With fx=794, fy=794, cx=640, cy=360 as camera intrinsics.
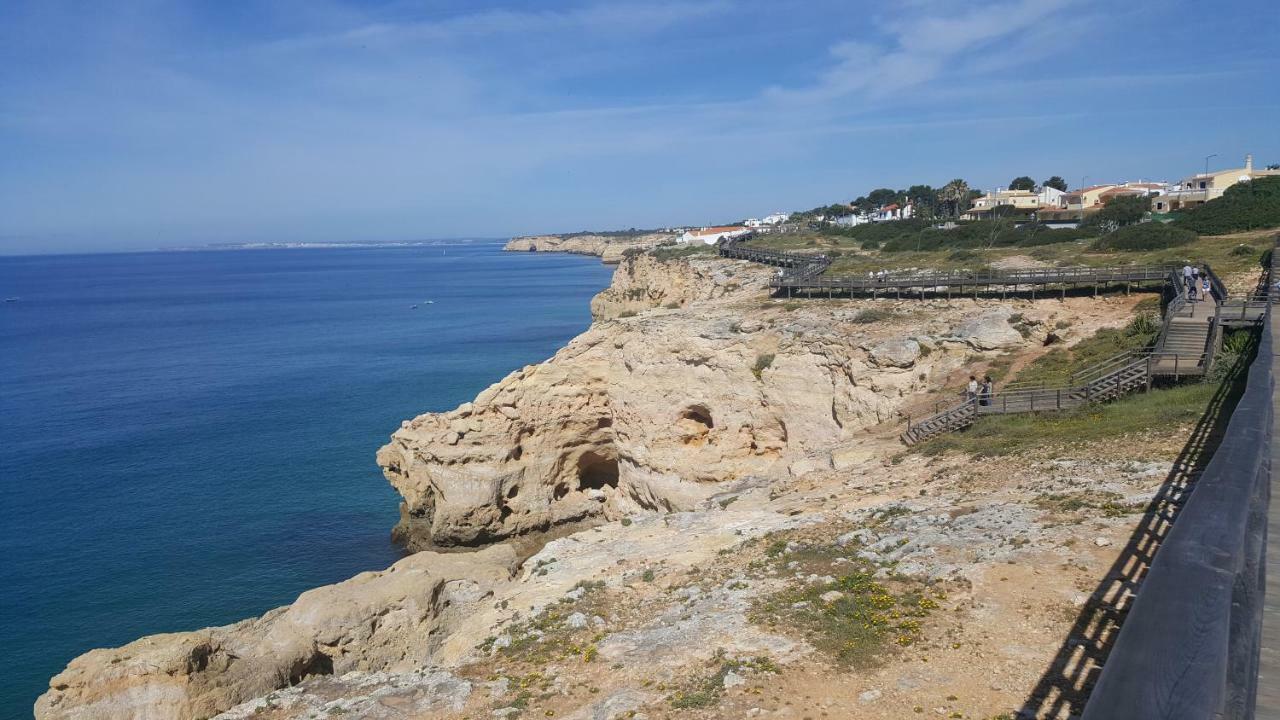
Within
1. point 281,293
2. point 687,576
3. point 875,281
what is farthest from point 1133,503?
point 281,293

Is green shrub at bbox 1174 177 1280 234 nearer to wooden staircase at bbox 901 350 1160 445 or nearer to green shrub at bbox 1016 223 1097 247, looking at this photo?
green shrub at bbox 1016 223 1097 247

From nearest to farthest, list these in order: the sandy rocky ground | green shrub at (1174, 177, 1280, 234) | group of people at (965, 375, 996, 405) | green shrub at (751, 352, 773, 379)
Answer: the sandy rocky ground, group of people at (965, 375, 996, 405), green shrub at (751, 352, 773, 379), green shrub at (1174, 177, 1280, 234)

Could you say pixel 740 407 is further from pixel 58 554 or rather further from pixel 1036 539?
pixel 58 554

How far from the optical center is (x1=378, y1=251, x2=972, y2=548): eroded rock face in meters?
29.0

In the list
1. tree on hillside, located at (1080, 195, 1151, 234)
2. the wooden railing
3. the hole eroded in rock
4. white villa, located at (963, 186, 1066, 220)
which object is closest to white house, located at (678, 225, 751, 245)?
white villa, located at (963, 186, 1066, 220)

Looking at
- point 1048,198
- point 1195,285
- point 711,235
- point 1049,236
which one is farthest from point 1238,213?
point 711,235

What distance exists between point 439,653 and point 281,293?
14609 cm

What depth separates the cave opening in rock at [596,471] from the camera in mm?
34822

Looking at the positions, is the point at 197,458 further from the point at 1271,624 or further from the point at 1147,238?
the point at 1147,238

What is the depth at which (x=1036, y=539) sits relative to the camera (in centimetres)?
1284

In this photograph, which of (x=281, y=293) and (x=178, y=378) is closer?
(x=178, y=378)

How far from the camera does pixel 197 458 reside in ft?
135

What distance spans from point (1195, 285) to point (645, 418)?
19.8m

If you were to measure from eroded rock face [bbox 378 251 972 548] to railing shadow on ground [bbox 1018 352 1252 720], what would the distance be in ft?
44.4
